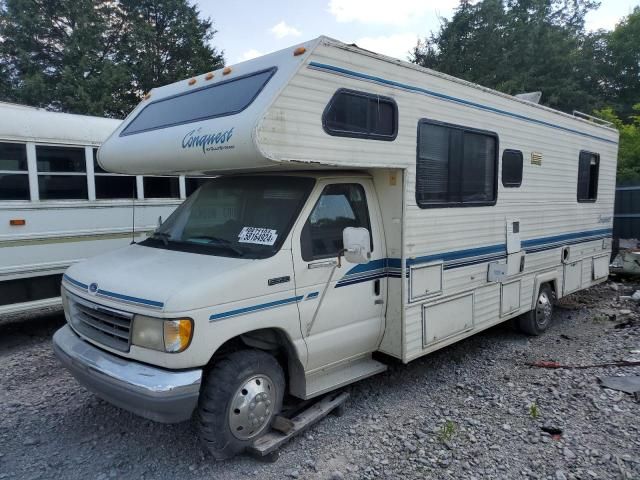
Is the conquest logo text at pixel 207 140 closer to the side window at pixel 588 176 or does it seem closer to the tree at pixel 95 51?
the side window at pixel 588 176

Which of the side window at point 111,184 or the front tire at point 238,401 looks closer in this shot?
the front tire at point 238,401

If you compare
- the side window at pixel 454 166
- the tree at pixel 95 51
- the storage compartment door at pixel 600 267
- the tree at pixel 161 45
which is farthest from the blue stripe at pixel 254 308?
the tree at pixel 161 45

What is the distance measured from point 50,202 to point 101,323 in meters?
3.45

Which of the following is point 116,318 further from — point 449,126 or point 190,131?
point 449,126

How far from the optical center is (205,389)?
10.8ft

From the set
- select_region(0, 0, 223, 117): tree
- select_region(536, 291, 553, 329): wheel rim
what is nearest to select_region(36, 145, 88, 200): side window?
select_region(536, 291, 553, 329): wheel rim

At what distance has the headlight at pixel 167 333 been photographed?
302 cm

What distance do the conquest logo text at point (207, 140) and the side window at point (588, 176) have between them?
5976 mm

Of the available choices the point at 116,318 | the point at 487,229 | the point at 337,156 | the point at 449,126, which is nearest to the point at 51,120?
the point at 116,318

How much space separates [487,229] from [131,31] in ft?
76.8

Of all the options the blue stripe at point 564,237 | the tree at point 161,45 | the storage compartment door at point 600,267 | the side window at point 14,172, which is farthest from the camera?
the tree at point 161,45

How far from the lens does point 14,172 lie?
19.1ft

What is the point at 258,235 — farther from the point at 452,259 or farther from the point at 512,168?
the point at 512,168

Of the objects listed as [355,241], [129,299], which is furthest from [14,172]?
[355,241]
